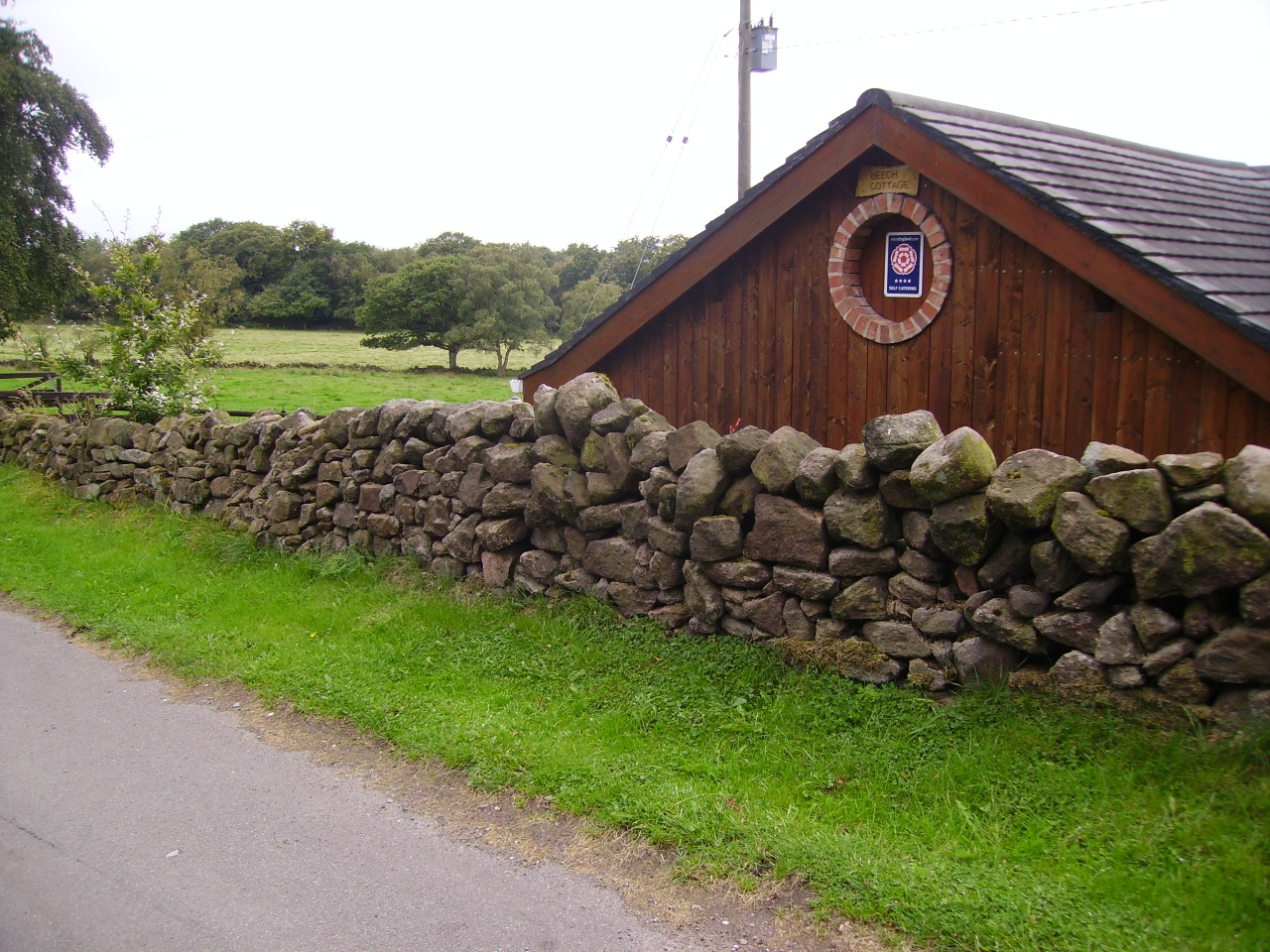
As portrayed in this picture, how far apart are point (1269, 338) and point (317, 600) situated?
→ 6.91m

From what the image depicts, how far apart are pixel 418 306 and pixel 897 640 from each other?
27617 millimetres

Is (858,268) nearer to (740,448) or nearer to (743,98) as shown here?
(740,448)

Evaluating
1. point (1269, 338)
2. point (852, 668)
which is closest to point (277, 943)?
point (852, 668)

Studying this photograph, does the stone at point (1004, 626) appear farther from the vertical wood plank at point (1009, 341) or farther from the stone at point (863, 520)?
the vertical wood plank at point (1009, 341)

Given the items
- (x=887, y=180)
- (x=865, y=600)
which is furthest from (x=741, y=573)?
(x=887, y=180)

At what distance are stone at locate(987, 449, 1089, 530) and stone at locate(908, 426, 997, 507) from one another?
14 centimetres

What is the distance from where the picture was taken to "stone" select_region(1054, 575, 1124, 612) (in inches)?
180

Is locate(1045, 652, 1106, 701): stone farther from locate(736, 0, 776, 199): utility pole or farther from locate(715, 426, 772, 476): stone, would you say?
locate(736, 0, 776, 199): utility pole

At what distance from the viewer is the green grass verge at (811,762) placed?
3.69m

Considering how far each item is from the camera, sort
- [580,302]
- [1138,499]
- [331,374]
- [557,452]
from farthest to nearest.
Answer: [580,302]
[331,374]
[557,452]
[1138,499]

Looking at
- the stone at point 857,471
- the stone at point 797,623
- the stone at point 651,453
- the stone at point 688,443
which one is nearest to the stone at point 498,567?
the stone at point 651,453

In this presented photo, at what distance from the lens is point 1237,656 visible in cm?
415

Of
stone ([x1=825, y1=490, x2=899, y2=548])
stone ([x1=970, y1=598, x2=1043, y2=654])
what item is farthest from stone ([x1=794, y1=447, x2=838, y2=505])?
stone ([x1=970, y1=598, x2=1043, y2=654])

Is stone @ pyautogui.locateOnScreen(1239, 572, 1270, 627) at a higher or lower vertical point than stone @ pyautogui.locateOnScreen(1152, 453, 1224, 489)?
lower
